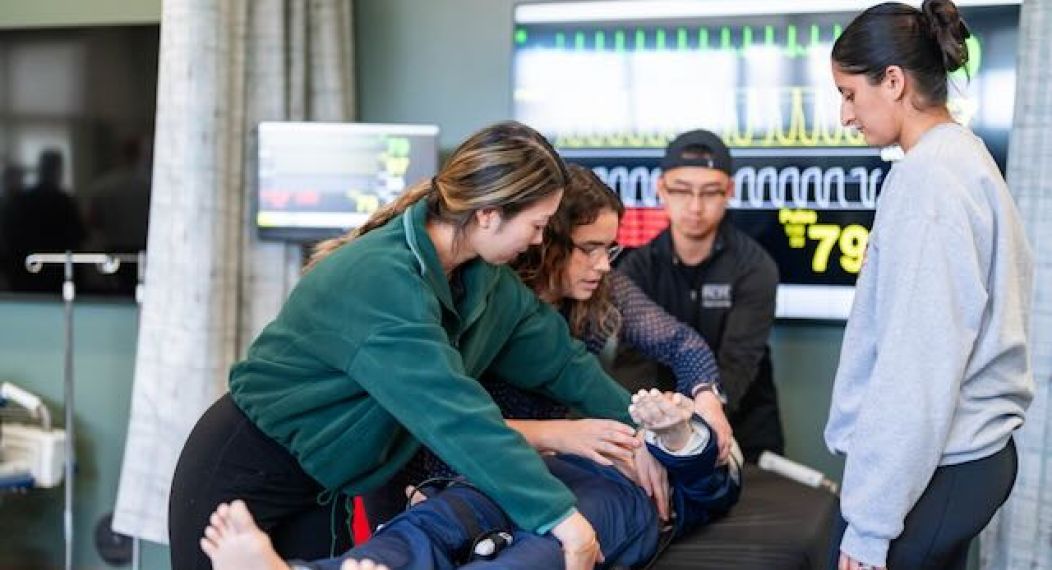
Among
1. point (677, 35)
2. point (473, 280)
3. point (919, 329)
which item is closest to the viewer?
point (919, 329)

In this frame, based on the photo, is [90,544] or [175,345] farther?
[90,544]

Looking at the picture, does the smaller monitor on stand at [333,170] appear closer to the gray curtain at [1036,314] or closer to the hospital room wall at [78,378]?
the hospital room wall at [78,378]

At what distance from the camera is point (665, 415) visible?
6.57 ft

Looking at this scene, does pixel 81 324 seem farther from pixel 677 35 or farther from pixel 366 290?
pixel 366 290

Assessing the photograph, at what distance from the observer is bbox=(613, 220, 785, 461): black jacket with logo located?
288cm

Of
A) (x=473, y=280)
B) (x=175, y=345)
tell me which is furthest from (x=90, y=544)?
(x=473, y=280)

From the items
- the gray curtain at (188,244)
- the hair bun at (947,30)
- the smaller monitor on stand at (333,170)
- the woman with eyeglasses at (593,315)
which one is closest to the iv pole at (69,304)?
the gray curtain at (188,244)

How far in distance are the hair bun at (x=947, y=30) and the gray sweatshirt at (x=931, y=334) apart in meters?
0.10

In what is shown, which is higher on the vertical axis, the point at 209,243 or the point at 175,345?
the point at 209,243

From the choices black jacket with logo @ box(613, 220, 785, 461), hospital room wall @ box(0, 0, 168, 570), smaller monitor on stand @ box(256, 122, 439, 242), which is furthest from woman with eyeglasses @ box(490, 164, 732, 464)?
hospital room wall @ box(0, 0, 168, 570)

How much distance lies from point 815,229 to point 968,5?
2.29 feet

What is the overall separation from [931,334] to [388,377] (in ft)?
2.50

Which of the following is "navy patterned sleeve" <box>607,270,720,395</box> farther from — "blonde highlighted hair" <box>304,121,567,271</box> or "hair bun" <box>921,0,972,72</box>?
"hair bun" <box>921,0,972,72</box>

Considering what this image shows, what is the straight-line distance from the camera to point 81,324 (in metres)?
3.73
